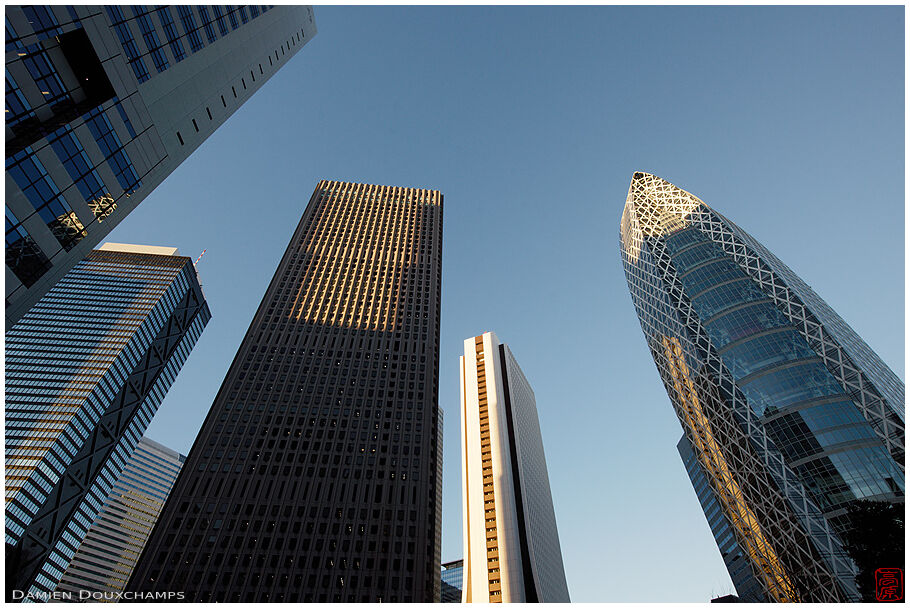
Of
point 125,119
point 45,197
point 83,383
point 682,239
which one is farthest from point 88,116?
point 83,383

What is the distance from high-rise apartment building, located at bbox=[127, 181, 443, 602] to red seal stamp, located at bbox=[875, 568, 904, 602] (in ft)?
197

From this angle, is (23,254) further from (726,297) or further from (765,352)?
(726,297)

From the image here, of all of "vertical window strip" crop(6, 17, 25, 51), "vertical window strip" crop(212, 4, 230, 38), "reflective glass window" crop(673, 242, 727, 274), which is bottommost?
"vertical window strip" crop(6, 17, 25, 51)

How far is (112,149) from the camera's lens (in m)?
46.0

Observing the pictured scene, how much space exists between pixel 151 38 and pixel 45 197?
759 inches

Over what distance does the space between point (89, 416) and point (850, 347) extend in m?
186

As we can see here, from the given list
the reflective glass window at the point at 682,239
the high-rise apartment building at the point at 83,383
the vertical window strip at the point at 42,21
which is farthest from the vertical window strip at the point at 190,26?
the high-rise apartment building at the point at 83,383

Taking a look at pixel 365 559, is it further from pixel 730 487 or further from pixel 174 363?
pixel 174 363

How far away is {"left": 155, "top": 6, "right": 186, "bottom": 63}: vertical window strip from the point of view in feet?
159

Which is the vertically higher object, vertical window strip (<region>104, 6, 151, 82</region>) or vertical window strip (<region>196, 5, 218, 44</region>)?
vertical window strip (<region>196, 5, 218, 44</region>)

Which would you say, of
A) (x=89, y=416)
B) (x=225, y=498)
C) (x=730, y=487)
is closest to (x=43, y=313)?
(x=89, y=416)

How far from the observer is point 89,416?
13825 cm

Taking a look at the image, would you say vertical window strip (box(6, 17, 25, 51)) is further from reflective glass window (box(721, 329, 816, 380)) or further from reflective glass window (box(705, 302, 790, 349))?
reflective glass window (box(705, 302, 790, 349))

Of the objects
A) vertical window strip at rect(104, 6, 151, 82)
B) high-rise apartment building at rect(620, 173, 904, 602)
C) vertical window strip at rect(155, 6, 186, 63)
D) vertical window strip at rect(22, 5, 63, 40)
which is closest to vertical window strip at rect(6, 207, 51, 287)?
vertical window strip at rect(22, 5, 63, 40)
